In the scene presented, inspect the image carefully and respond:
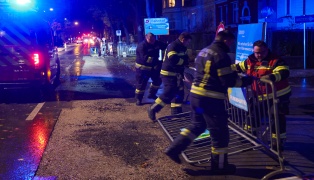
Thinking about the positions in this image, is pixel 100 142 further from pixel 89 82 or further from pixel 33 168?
pixel 89 82

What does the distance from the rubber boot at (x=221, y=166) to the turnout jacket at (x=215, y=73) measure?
752 millimetres

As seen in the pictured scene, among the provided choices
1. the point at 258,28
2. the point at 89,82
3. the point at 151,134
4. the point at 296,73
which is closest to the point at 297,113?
the point at 258,28

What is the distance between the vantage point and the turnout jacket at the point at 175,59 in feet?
25.2

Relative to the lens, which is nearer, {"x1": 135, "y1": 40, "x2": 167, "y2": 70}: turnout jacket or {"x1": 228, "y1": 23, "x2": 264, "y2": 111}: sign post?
{"x1": 228, "y1": 23, "x2": 264, "y2": 111}: sign post

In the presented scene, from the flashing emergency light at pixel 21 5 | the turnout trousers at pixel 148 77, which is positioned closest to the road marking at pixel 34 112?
the turnout trousers at pixel 148 77

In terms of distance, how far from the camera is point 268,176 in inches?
176

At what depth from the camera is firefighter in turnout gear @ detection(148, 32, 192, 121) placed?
765 centimetres

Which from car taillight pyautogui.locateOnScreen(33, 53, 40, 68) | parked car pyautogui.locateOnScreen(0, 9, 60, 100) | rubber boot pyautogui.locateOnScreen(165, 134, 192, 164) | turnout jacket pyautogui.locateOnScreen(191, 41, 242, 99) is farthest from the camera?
car taillight pyautogui.locateOnScreen(33, 53, 40, 68)

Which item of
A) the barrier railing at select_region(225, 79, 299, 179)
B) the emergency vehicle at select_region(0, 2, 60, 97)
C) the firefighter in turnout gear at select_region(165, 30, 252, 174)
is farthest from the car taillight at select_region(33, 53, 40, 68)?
the firefighter in turnout gear at select_region(165, 30, 252, 174)

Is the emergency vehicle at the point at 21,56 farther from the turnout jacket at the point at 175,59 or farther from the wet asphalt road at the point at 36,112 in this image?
the turnout jacket at the point at 175,59

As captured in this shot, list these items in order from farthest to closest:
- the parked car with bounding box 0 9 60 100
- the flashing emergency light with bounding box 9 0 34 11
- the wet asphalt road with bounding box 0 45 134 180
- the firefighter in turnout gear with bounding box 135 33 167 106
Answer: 1. the flashing emergency light with bounding box 9 0 34 11
2. the parked car with bounding box 0 9 60 100
3. the firefighter in turnout gear with bounding box 135 33 167 106
4. the wet asphalt road with bounding box 0 45 134 180

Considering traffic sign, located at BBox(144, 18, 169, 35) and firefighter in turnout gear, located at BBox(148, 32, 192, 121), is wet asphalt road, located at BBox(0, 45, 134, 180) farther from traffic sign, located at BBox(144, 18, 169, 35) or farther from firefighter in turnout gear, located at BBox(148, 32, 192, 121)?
traffic sign, located at BBox(144, 18, 169, 35)

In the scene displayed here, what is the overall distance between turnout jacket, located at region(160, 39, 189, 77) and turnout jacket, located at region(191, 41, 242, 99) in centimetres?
285

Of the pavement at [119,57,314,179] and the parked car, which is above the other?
the parked car
